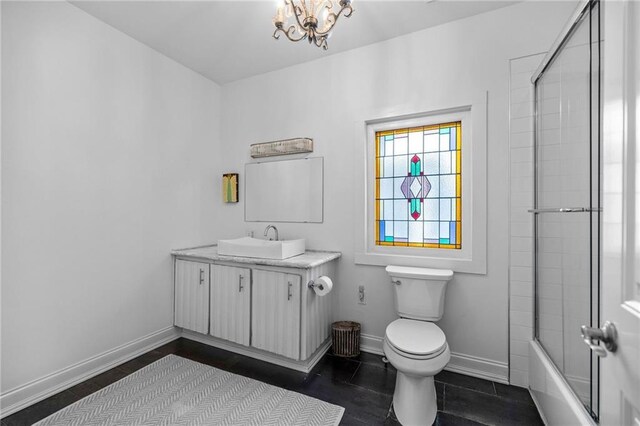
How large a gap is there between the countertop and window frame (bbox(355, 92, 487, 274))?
1.01 feet

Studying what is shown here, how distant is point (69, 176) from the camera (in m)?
2.02

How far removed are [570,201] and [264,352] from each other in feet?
7.42

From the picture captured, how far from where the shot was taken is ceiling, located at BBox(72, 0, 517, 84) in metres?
2.07

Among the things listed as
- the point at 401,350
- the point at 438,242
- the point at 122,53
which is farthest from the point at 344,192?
the point at 122,53

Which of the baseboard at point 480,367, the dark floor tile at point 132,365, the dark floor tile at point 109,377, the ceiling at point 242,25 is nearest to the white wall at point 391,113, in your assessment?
the baseboard at point 480,367

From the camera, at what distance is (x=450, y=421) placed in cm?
167

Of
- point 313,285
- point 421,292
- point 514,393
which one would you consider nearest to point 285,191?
point 313,285

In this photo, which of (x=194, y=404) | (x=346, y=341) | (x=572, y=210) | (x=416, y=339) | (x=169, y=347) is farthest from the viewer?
(x=169, y=347)

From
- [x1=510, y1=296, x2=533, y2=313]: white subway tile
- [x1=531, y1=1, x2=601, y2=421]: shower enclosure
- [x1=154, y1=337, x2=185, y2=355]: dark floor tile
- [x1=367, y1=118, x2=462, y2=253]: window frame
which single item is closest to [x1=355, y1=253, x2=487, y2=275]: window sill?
[x1=367, y1=118, x2=462, y2=253]: window frame

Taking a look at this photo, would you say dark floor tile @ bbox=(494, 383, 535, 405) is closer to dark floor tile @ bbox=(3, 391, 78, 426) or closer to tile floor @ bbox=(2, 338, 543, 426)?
tile floor @ bbox=(2, 338, 543, 426)

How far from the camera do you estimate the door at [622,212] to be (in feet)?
2.27

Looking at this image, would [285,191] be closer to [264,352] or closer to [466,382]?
[264,352]

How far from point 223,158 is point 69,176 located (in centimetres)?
143

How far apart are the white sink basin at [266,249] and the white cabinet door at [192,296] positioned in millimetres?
248
